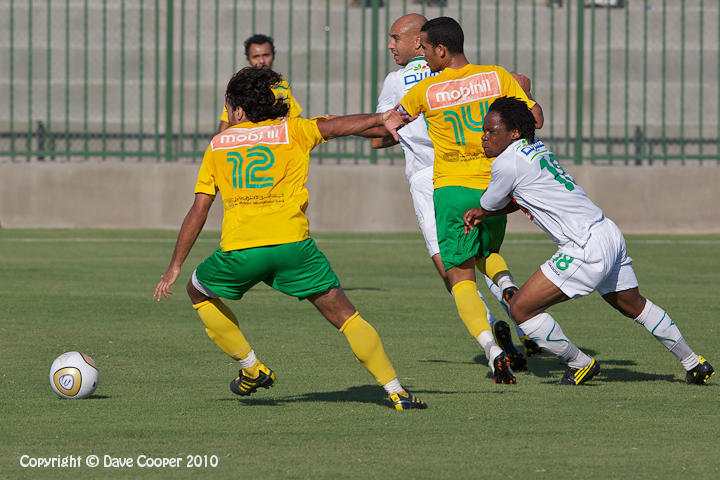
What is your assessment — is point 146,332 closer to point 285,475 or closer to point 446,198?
point 446,198

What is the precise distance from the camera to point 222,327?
6.41 m

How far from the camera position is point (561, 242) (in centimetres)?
685

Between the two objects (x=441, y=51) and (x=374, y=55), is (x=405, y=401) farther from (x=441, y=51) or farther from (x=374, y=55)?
(x=374, y=55)

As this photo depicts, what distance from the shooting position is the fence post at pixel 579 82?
17.9 m

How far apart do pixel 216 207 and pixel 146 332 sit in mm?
8363

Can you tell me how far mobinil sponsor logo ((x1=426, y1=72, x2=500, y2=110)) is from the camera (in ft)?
24.1

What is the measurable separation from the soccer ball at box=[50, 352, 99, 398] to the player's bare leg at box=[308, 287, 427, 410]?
1.23 m

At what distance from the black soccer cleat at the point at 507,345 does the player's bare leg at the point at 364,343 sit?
1429 millimetres

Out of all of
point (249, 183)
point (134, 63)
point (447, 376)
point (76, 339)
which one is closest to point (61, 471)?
point (249, 183)

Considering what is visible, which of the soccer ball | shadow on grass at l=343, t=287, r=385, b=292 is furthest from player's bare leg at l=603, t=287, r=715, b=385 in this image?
shadow on grass at l=343, t=287, r=385, b=292

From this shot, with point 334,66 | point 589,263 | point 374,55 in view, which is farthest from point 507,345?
point 334,66

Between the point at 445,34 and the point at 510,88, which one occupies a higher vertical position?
the point at 445,34

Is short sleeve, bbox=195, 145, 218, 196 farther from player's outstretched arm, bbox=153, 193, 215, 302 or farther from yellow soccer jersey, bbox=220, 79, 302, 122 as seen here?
yellow soccer jersey, bbox=220, 79, 302, 122

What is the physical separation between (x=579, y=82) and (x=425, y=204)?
409 inches
